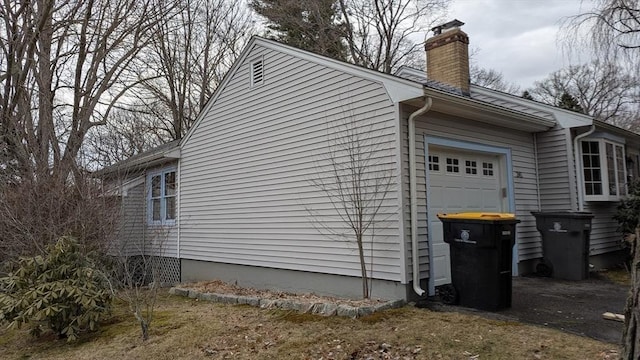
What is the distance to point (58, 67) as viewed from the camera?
1280cm

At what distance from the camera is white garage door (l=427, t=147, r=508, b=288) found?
643 cm

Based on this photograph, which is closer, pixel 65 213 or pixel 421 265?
pixel 421 265

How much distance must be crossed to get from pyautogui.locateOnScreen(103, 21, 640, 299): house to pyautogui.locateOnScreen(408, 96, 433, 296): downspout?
0.02 m

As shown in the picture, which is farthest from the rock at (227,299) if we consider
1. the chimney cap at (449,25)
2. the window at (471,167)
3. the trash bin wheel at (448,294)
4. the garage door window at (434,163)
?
the chimney cap at (449,25)

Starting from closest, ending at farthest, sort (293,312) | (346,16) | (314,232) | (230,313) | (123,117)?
(293,312) < (230,313) < (314,232) < (123,117) < (346,16)

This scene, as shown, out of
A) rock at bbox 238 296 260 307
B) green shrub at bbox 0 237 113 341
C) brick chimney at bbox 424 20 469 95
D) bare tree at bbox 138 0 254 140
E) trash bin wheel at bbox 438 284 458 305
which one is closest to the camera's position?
green shrub at bbox 0 237 113 341

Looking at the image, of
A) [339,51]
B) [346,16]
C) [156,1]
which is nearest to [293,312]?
[156,1]

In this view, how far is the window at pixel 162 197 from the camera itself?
37.8 ft

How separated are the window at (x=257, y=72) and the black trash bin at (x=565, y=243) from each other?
5.60 m

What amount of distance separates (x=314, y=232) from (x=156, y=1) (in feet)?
32.2

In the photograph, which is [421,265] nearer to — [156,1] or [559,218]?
[559,218]

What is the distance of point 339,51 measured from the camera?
19.4 metres

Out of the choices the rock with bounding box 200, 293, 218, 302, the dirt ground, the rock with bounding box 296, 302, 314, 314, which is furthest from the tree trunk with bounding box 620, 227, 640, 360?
the rock with bounding box 200, 293, 218, 302

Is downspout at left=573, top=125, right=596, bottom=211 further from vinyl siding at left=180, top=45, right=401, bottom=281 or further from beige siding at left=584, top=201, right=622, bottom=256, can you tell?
vinyl siding at left=180, top=45, right=401, bottom=281
